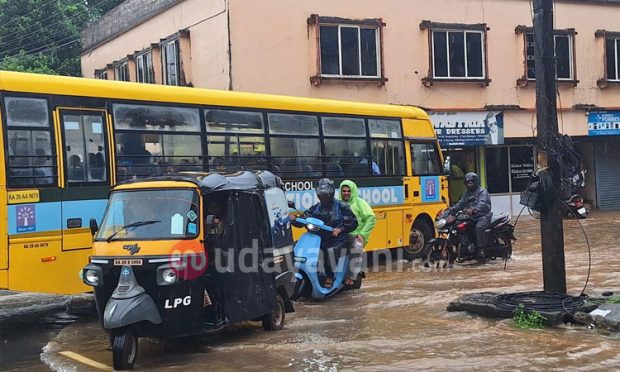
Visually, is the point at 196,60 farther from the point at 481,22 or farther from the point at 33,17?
the point at 33,17

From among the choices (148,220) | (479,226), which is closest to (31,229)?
(148,220)

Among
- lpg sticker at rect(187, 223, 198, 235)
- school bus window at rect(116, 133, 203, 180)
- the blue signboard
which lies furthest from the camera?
the blue signboard

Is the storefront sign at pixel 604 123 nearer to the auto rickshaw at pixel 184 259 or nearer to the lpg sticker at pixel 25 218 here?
the auto rickshaw at pixel 184 259

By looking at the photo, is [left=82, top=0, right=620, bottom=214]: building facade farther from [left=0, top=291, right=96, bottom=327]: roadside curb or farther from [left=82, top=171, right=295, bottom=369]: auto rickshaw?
[left=82, top=171, right=295, bottom=369]: auto rickshaw

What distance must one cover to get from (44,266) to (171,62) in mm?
12586

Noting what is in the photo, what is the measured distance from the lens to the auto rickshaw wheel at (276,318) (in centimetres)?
768

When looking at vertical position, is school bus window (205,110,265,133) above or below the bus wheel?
above

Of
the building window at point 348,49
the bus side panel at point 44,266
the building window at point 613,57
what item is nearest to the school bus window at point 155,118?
the bus side panel at point 44,266

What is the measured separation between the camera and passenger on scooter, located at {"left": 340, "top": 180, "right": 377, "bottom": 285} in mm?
9859

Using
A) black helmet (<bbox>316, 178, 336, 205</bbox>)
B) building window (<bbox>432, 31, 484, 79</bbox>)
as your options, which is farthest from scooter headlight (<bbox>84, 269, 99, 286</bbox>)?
building window (<bbox>432, 31, 484, 79</bbox>)

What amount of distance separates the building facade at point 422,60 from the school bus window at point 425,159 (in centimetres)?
487

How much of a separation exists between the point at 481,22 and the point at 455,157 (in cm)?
458

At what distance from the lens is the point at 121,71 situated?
23.7 metres

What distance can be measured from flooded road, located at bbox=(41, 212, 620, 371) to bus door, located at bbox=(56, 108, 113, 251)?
1336 millimetres
